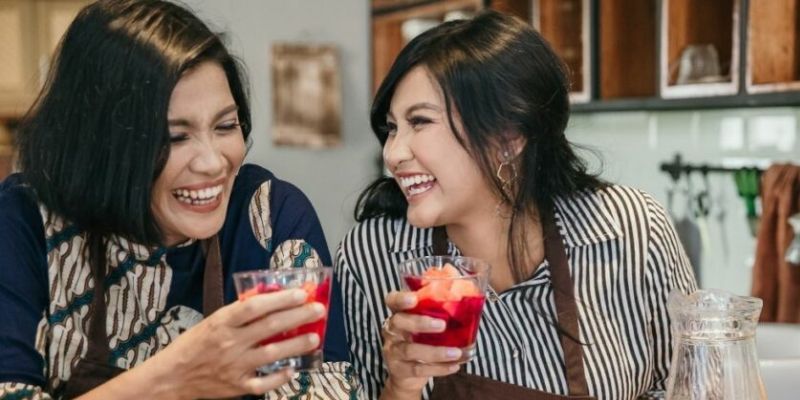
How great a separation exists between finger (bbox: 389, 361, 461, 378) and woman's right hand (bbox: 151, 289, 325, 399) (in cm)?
30

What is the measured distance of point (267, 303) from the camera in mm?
1195

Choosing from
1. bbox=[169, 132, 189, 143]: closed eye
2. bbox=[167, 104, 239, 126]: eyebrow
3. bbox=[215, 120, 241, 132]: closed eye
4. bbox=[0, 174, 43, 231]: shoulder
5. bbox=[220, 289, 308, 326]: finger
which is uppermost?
bbox=[167, 104, 239, 126]: eyebrow

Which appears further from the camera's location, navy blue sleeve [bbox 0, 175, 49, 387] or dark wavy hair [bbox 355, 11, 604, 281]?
dark wavy hair [bbox 355, 11, 604, 281]

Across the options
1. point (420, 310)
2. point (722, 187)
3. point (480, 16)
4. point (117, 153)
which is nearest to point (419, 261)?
point (420, 310)

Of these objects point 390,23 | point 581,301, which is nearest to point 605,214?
point 581,301

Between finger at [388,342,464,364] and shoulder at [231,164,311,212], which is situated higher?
shoulder at [231,164,311,212]

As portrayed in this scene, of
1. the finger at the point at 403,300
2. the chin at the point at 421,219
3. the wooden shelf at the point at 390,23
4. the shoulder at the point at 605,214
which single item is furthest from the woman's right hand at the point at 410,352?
the wooden shelf at the point at 390,23

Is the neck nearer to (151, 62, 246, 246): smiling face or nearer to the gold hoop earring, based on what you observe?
the gold hoop earring

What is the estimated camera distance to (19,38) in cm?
628

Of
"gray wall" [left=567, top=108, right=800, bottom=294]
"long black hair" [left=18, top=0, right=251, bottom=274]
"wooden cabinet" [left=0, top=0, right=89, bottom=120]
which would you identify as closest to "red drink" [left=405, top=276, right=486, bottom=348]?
"long black hair" [left=18, top=0, right=251, bottom=274]

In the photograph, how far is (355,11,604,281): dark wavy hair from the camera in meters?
1.87

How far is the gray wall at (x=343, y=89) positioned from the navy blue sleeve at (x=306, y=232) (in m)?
3.59

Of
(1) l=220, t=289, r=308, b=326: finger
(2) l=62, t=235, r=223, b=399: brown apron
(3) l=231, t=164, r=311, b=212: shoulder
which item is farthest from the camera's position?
(3) l=231, t=164, r=311, b=212: shoulder

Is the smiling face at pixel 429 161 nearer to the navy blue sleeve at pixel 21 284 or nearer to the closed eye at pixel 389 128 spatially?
the closed eye at pixel 389 128
